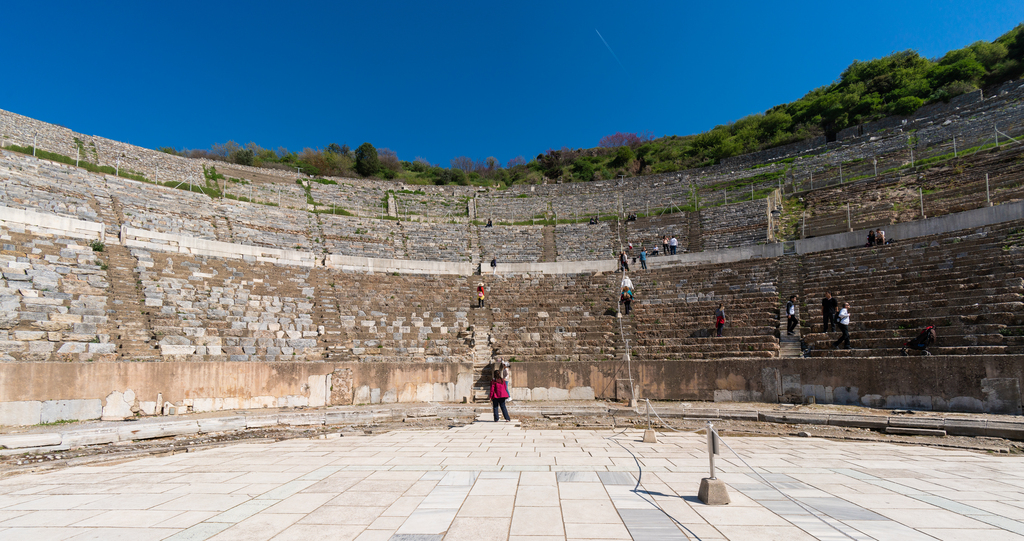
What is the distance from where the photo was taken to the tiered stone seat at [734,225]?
72.8ft

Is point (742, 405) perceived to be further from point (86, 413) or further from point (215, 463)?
point (86, 413)

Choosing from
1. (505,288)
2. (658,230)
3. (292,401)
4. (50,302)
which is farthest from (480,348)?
(658,230)

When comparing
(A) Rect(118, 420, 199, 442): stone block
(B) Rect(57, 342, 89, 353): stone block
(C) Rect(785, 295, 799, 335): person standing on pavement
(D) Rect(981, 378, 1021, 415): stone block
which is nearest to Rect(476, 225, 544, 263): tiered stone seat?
(C) Rect(785, 295, 799, 335): person standing on pavement

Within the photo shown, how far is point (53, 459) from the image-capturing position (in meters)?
8.16

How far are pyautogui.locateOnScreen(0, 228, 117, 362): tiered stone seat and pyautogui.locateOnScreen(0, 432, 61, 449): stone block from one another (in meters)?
4.23

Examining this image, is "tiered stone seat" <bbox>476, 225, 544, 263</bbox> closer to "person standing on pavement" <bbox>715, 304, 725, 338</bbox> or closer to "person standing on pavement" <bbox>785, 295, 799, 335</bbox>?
"person standing on pavement" <bbox>715, 304, 725, 338</bbox>

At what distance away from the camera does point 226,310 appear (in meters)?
15.9

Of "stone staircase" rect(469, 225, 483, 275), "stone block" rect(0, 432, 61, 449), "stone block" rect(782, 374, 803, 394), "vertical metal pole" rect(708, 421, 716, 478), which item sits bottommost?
"stone block" rect(0, 432, 61, 449)

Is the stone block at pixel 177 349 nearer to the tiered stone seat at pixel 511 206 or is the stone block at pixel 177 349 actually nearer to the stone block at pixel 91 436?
the stone block at pixel 91 436

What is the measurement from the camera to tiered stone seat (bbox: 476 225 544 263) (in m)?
24.8

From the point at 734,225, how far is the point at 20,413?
25.9 m

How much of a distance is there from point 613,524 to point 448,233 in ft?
75.5

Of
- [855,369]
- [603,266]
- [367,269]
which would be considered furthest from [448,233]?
[855,369]

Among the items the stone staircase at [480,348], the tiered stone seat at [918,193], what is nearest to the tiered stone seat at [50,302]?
the stone staircase at [480,348]
